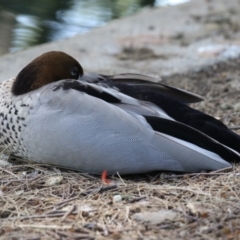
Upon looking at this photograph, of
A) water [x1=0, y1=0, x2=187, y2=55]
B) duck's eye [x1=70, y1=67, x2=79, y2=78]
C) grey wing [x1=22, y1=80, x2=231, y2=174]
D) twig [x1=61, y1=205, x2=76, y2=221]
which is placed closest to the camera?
twig [x1=61, y1=205, x2=76, y2=221]

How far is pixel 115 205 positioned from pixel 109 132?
527 mm

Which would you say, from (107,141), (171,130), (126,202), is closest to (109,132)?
(107,141)

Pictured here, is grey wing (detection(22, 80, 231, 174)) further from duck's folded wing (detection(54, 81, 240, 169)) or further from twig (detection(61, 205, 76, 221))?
twig (detection(61, 205, 76, 221))

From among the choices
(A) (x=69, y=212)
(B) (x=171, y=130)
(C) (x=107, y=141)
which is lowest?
(A) (x=69, y=212)

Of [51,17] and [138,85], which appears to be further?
[51,17]

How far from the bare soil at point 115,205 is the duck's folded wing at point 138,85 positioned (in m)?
0.58

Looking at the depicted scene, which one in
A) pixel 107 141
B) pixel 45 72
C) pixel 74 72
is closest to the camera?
pixel 107 141

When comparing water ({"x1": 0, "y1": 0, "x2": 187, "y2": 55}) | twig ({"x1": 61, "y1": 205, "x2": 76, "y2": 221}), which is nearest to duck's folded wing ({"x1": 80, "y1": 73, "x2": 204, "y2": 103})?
twig ({"x1": 61, "y1": 205, "x2": 76, "y2": 221})

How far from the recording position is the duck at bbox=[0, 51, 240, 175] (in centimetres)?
365

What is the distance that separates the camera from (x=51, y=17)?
8945 millimetres

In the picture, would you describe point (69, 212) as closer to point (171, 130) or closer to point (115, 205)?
point (115, 205)

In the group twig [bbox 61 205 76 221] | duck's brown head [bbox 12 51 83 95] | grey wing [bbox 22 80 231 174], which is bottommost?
twig [bbox 61 205 76 221]

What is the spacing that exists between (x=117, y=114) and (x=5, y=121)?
2.26 feet

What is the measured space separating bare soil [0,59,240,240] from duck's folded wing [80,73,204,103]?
0.58m
